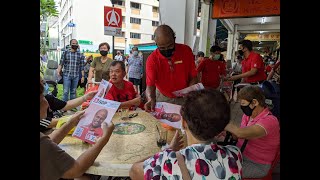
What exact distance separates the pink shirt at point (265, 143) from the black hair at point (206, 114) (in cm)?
76

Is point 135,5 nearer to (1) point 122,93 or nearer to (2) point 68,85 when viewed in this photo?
(2) point 68,85

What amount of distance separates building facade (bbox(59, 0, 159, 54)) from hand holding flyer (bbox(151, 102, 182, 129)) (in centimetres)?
2984

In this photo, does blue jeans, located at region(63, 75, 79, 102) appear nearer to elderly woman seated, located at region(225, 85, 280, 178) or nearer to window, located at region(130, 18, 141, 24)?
elderly woman seated, located at region(225, 85, 280, 178)

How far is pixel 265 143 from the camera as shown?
187 cm

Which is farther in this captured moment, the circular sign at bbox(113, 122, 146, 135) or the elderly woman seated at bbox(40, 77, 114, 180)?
the circular sign at bbox(113, 122, 146, 135)

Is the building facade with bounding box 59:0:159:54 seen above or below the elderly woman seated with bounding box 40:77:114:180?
above

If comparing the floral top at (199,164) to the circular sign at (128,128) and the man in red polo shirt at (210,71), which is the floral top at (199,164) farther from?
the man in red polo shirt at (210,71)

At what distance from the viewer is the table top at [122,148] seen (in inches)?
55.6

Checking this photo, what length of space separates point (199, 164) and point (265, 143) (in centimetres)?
95

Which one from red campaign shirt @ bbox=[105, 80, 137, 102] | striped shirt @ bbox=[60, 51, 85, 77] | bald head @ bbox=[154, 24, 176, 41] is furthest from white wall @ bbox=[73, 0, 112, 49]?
bald head @ bbox=[154, 24, 176, 41]

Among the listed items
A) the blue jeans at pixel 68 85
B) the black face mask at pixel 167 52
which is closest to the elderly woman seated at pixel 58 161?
the black face mask at pixel 167 52

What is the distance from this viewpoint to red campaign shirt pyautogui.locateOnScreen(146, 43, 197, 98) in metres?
3.00
